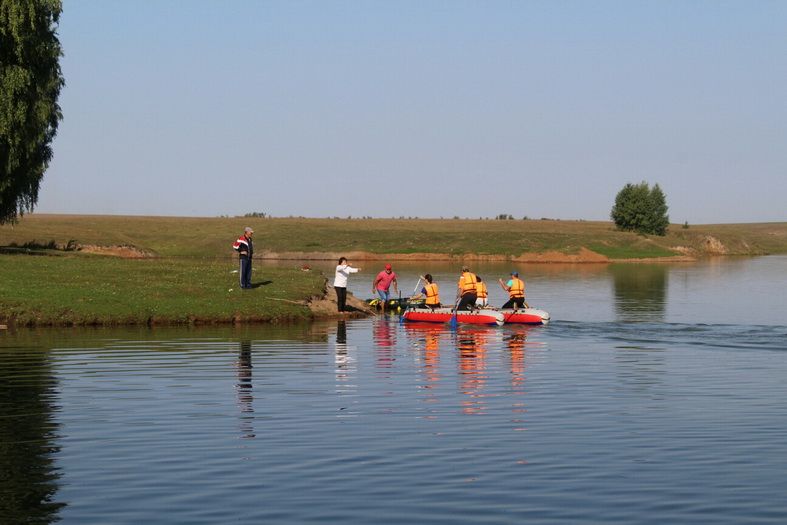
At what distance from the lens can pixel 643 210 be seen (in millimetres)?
156625

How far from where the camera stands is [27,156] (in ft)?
165

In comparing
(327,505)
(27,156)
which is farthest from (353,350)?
(27,156)

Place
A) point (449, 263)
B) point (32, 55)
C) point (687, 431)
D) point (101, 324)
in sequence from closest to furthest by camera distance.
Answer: point (687, 431), point (101, 324), point (32, 55), point (449, 263)

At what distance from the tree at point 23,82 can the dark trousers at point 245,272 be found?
13803 mm

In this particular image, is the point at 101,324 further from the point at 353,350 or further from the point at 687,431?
the point at 687,431

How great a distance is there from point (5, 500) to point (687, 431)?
34.5 ft

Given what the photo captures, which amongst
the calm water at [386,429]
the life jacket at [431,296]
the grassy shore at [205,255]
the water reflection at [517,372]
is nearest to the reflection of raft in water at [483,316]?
the life jacket at [431,296]

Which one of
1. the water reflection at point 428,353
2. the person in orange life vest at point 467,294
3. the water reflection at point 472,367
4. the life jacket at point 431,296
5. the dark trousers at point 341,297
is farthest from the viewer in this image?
the dark trousers at point 341,297

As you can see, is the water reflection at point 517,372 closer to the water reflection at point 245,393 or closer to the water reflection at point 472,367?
the water reflection at point 472,367

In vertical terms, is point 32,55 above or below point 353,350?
above

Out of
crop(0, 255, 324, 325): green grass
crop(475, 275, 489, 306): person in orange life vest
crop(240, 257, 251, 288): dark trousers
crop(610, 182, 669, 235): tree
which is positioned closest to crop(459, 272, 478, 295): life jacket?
crop(475, 275, 489, 306): person in orange life vest

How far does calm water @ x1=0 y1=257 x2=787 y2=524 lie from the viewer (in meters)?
13.3

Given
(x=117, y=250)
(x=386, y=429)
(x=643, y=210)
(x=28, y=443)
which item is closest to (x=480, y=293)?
(x=386, y=429)

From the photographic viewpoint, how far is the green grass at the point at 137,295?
119ft
